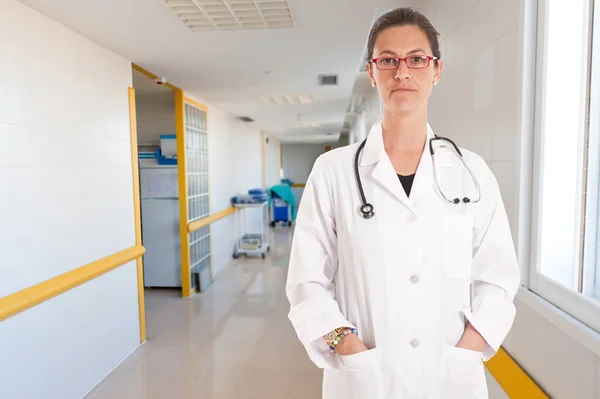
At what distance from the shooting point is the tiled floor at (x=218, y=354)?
8.91 feet

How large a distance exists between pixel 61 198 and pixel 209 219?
9.82ft

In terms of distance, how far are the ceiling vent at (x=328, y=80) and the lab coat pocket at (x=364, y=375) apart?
3473 millimetres

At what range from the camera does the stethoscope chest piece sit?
1.04m

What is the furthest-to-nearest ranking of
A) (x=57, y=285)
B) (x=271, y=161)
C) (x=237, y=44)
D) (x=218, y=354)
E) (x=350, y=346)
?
(x=271, y=161) → (x=218, y=354) → (x=237, y=44) → (x=57, y=285) → (x=350, y=346)

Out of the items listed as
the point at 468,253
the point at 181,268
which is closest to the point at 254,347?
the point at 181,268

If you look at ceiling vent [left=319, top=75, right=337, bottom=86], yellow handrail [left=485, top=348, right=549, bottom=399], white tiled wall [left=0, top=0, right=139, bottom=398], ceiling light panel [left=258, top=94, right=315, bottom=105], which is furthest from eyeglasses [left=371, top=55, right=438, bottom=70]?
ceiling light panel [left=258, top=94, right=315, bottom=105]

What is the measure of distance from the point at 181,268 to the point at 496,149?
13.8 ft

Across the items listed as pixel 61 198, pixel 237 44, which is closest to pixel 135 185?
pixel 61 198

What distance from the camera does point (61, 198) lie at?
98.1 inches

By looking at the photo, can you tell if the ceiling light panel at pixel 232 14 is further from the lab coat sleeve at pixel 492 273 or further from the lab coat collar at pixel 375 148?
the lab coat sleeve at pixel 492 273

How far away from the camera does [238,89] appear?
461 centimetres

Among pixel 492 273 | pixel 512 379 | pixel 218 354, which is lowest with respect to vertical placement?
pixel 218 354

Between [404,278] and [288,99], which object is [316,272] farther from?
[288,99]

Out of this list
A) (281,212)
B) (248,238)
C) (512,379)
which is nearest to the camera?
(512,379)
